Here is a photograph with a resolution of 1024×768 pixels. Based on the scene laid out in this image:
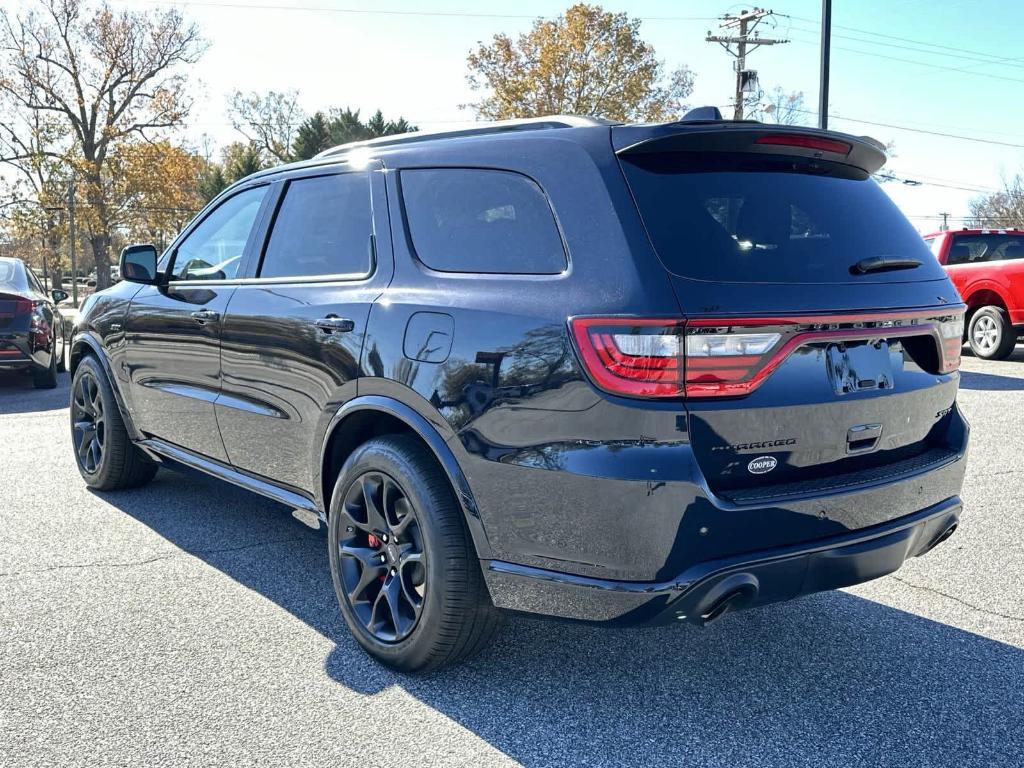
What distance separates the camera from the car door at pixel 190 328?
4160 millimetres

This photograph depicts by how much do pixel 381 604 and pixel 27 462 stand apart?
14.1 ft

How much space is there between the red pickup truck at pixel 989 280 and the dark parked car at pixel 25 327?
10.7 meters

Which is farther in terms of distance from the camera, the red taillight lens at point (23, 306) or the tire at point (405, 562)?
the red taillight lens at point (23, 306)

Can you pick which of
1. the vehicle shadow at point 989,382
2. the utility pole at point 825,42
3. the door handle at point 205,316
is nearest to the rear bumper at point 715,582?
the door handle at point 205,316

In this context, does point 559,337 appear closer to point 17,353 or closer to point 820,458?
point 820,458

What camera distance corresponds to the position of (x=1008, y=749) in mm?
2605

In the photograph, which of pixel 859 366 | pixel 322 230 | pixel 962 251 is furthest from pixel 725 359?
pixel 962 251

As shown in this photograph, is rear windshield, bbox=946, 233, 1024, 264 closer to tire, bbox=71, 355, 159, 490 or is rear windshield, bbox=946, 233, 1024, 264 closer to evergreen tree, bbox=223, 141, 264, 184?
tire, bbox=71, 355, 159, 490

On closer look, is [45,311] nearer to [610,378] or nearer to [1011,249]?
[610,378]

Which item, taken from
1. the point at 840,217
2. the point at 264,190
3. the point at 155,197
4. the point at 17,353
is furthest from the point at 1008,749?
the point at 155,197

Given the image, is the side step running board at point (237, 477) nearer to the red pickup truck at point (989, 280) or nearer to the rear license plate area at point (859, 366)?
the rear license plate area at point (859, 366)

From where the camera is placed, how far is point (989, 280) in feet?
40.1

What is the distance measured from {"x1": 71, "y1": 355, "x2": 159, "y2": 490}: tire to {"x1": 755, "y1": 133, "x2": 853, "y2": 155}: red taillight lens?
3862mm

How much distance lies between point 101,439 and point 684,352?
13.6ft
